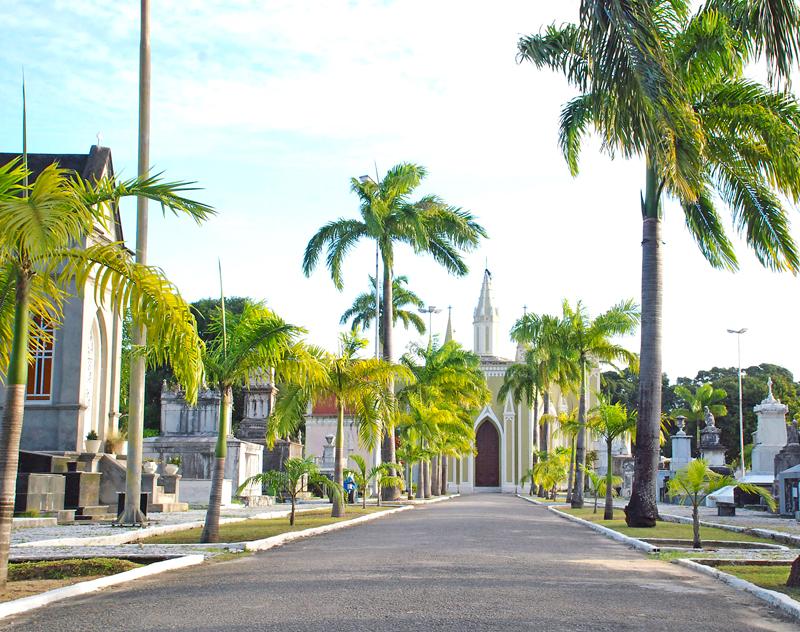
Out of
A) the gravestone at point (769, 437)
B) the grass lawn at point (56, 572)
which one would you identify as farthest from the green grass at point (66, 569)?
the gravestone at point (769, 437)

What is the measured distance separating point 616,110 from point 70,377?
16.0m

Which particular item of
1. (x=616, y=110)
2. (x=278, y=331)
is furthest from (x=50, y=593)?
(x=616, y=110)

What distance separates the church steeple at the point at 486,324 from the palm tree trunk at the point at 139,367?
224 ft

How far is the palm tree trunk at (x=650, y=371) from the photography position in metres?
20.9

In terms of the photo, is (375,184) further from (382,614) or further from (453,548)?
(382,614)

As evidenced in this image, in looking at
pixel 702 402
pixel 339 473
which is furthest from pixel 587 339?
pixel 702 402

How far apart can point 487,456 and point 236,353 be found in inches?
2753

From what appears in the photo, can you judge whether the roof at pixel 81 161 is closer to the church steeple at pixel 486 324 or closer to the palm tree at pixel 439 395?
the palm tree at pixel 439 395

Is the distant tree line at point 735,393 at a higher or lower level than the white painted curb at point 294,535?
higher

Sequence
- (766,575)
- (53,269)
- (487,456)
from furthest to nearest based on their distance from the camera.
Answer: (487,456) → (766,575) → (53,269)

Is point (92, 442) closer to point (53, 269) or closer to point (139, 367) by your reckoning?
point (139, 367)

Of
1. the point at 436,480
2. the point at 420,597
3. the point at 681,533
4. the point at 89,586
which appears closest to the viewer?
the point at 420,597

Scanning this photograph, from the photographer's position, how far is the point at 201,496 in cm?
3012

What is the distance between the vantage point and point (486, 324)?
3381 inches
